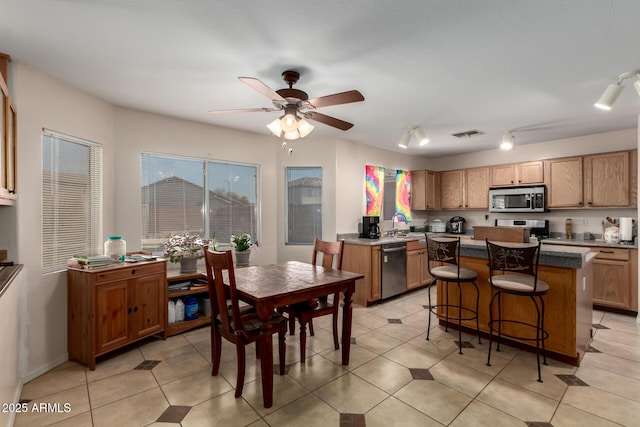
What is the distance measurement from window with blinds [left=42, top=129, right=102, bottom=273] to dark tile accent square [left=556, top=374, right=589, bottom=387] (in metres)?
4.37

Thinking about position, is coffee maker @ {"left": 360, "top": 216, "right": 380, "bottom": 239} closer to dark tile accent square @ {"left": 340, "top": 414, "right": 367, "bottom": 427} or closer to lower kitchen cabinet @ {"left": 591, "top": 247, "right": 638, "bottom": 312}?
lower kitchen cabinet @ {"left": 591, "top": 247, "right": 638, "bottom": 312}

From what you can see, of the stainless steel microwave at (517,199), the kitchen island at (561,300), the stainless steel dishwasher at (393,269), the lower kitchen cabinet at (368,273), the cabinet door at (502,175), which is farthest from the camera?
the cabinet door at (502,175)

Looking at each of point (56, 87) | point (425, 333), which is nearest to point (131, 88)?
point (56, 87)

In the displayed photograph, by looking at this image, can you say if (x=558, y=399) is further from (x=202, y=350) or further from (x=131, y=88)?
(x=131, y=88)

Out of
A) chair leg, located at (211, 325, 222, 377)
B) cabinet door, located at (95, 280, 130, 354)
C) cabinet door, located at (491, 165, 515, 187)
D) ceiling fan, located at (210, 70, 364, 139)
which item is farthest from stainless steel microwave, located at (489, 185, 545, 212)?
cabinet door, located at (95, 280, 130, 354)

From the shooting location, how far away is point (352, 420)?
186cm

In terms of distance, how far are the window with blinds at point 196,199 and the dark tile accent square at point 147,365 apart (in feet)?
4.57

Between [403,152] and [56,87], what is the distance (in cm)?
511

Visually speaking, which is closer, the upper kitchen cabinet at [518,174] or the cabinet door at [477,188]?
the upper kitchen cabinet at [518,174]

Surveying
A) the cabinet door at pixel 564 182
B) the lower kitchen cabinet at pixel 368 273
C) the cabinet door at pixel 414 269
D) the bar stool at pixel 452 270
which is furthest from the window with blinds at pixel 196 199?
the cabinet door at pixel 564 182

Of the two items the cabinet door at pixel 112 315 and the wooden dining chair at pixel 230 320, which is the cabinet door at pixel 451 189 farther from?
the cabinet door at pixel 112 315

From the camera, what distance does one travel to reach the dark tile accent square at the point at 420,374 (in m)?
2.33

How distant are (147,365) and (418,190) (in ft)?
16.9

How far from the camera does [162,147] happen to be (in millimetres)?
3568
